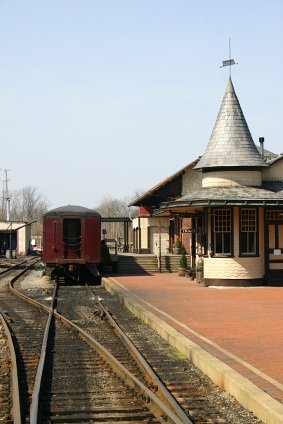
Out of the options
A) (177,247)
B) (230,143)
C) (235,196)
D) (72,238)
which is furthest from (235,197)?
(177,247)

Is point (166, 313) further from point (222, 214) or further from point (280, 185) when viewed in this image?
point (280, 185)

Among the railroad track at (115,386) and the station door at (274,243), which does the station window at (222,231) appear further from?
the railroad track at (115,386)

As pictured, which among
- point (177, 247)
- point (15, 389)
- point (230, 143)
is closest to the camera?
point (15, 389)

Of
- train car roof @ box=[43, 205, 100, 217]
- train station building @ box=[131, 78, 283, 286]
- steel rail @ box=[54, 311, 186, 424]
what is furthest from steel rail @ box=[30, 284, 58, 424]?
train car roof @ box=[43, 205, 100, 217]

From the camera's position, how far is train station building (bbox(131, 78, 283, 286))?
21828mm

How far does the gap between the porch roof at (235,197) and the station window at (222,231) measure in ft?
2.09

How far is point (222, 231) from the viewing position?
22078 millimetres

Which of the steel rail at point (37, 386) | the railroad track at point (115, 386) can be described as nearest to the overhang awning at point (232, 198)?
the railroad track at point (115, 386)

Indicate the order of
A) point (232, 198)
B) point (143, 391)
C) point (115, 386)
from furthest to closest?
point (232, 198), point (115, 386), point (143, 391)

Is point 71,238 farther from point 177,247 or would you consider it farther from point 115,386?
point 115,386

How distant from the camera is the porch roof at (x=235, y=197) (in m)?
21.2

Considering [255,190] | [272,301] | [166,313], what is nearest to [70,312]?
[166,313]

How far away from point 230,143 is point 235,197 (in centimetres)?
252

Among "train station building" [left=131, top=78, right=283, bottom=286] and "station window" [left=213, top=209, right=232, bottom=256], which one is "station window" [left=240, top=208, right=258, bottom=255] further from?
"station window" [left=213, top=209, right=232, bottom=256]
